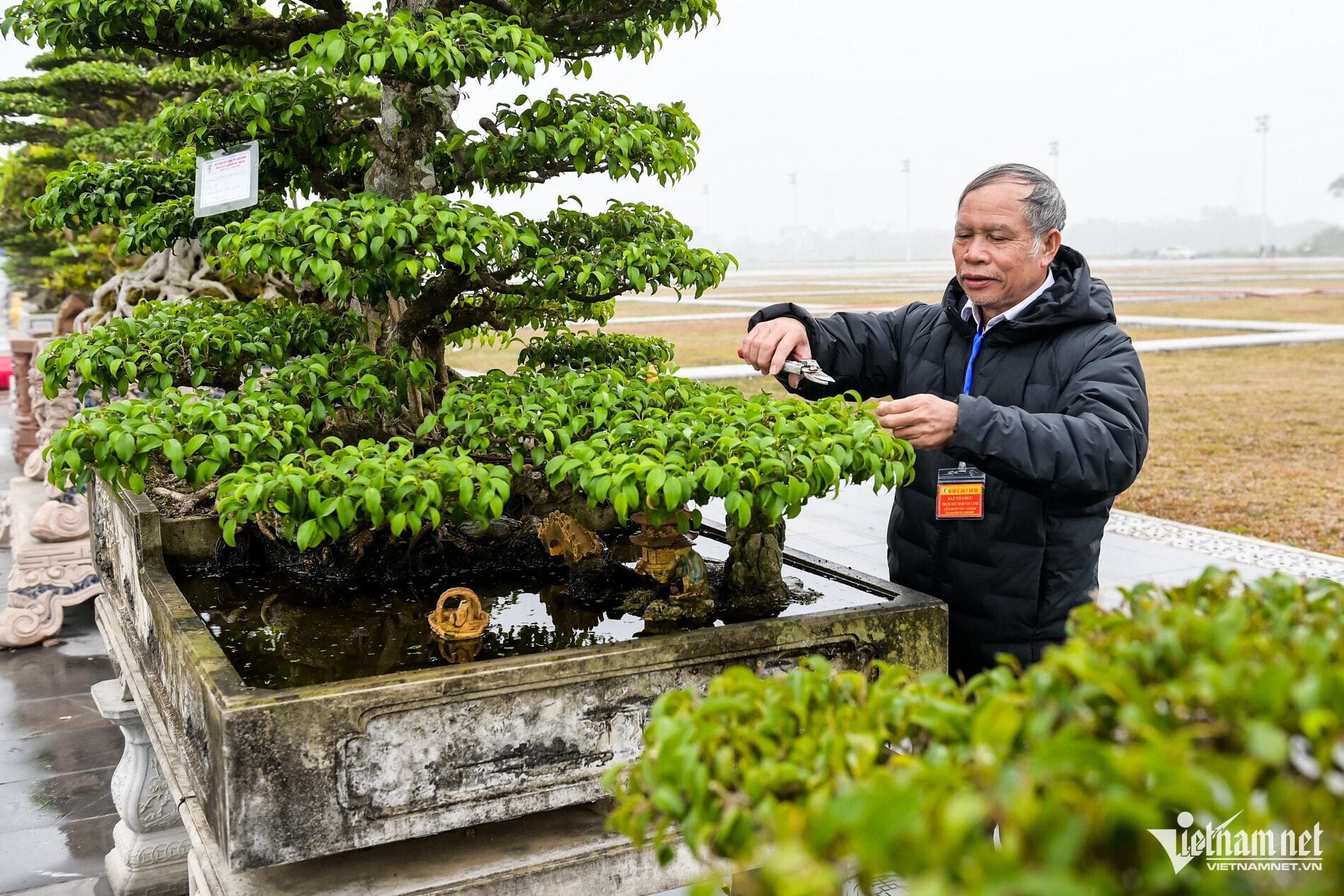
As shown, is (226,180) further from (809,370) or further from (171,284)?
(171,284)

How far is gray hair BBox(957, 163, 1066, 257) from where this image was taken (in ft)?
7.42

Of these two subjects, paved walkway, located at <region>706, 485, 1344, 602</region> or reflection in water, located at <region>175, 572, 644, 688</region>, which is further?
paved walkway, located at <region>706, 485, 1344, 602</region>

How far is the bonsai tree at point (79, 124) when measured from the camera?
7.11m

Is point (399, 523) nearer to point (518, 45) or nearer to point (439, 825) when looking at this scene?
point (439, 825)

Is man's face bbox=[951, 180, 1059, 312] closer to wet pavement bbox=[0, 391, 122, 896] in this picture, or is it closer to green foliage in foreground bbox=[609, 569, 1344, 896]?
green foliage in foreground bbox=[609, 569, 1344, 896]

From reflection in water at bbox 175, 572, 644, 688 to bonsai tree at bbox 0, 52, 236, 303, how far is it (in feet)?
15.0

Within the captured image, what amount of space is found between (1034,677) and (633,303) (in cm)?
3932

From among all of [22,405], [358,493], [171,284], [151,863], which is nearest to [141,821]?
[151,863]

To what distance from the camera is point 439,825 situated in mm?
1958

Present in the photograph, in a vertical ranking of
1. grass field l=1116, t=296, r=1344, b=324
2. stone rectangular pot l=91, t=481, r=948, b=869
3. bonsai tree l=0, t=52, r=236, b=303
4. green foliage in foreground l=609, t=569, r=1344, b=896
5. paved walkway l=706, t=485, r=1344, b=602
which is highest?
bonsai tree l=0, t=52, r=236, b=303

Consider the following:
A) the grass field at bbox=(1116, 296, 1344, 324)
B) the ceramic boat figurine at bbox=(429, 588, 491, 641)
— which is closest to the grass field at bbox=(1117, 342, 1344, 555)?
the ceramic boat figurine at bbox=(429, 588, 491, 641)

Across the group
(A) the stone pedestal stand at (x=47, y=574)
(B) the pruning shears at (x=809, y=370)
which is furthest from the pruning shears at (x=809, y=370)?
(A) the stone pedestal stand at (x=47, y=574)

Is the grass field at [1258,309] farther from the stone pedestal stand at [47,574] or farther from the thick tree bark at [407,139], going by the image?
the thick tree bark at [407,139]

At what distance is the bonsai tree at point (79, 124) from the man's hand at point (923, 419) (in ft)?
18.7
